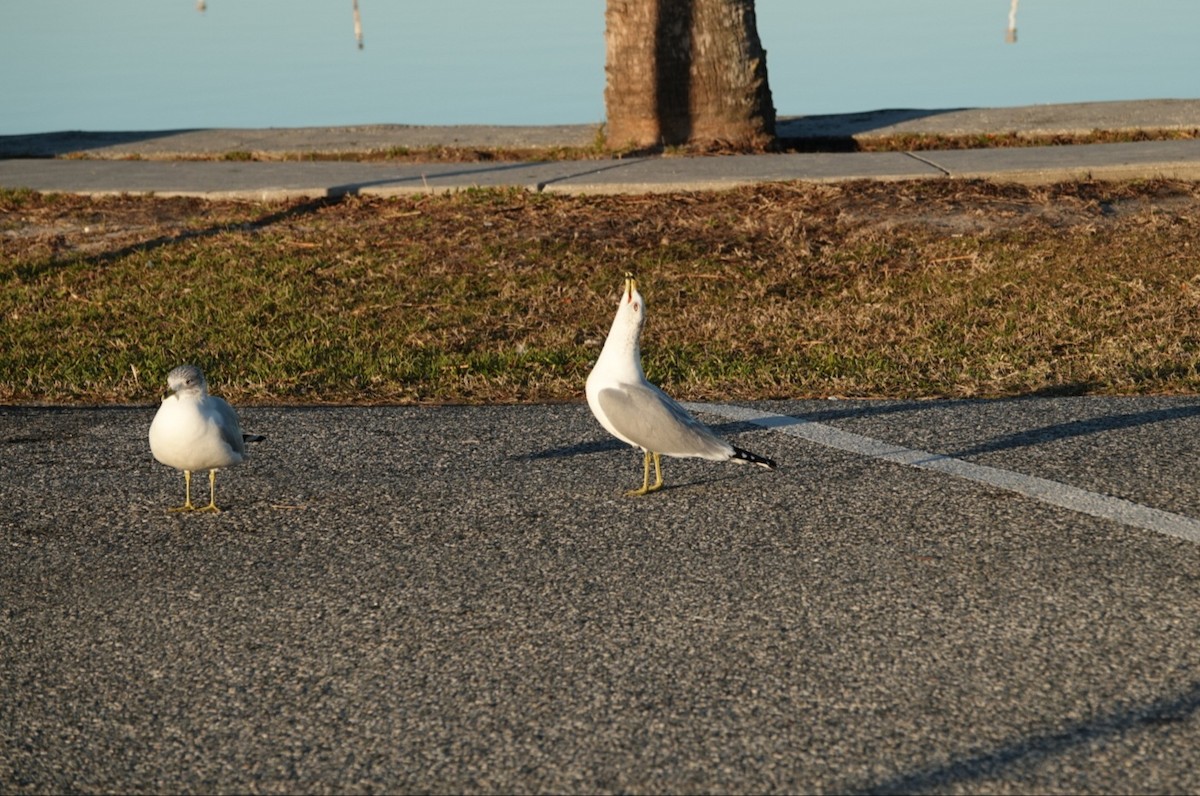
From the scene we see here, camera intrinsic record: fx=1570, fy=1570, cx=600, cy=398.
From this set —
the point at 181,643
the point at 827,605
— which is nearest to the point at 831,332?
the point at 827,605

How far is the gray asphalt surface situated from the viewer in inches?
162

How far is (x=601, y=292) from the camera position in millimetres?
10250

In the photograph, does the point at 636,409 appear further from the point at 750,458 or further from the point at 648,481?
the point at 648,481

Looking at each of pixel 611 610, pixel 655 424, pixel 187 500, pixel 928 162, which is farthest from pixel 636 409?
pixel 928 162

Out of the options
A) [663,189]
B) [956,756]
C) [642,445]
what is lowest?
[956,756]

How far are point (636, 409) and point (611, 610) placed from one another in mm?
1081

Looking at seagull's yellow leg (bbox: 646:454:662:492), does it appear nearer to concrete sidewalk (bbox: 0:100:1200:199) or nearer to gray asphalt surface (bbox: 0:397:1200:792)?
gray asphalt surface (bbox: 0:397:1200:792)

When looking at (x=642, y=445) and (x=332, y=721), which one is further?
(x=642, y=445)

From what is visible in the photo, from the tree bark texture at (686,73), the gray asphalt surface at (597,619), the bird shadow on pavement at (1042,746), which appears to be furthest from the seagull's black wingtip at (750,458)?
the tree bark texture at (686,73)

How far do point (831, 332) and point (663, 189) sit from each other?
3.13 meters

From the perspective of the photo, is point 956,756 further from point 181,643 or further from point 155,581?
point 155,581

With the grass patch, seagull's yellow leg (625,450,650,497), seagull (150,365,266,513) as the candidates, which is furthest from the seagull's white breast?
the grass patch

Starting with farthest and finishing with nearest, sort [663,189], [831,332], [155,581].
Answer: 1. [663,189]
2. [831,332]
3. [155,581]

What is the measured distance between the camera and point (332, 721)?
437 centimetres
